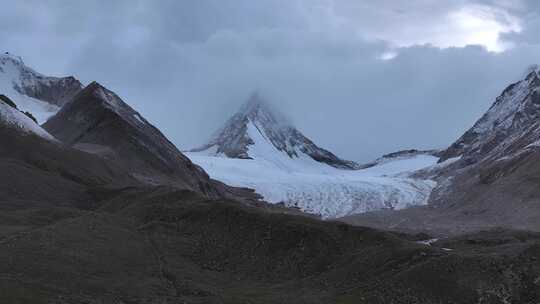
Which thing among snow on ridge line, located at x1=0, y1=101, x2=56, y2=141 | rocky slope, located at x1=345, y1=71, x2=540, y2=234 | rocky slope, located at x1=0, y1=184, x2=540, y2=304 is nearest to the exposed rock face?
snow on ridge line, located at x1=0, y1=101, x2=56, y2=141

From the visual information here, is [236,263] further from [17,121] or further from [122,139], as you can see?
[122,139]

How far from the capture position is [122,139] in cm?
15875

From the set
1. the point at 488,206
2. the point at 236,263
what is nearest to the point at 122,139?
the point at 488,206

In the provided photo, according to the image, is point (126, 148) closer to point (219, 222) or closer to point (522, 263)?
point (219, 222)

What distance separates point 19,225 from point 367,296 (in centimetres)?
3190

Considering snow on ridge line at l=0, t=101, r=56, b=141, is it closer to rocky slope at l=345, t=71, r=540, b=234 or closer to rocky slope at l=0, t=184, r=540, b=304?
rocky slope at l=0, t=184, r=540, b=304

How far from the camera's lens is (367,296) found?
5444 cm

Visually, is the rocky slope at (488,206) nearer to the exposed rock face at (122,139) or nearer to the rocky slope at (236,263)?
the exposed rock face at (122,139)

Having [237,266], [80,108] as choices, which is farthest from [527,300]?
[80,108]

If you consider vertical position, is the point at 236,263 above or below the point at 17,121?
below

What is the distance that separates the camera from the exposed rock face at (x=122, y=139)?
14900 cm

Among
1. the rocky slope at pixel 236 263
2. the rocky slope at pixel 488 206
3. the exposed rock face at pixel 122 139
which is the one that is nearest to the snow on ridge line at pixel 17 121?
the exposed rock face at pixel 122 139

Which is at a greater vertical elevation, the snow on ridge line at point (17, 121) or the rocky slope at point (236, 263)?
the snow on ridge line at point (17, 121)

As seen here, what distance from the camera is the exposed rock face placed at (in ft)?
489
